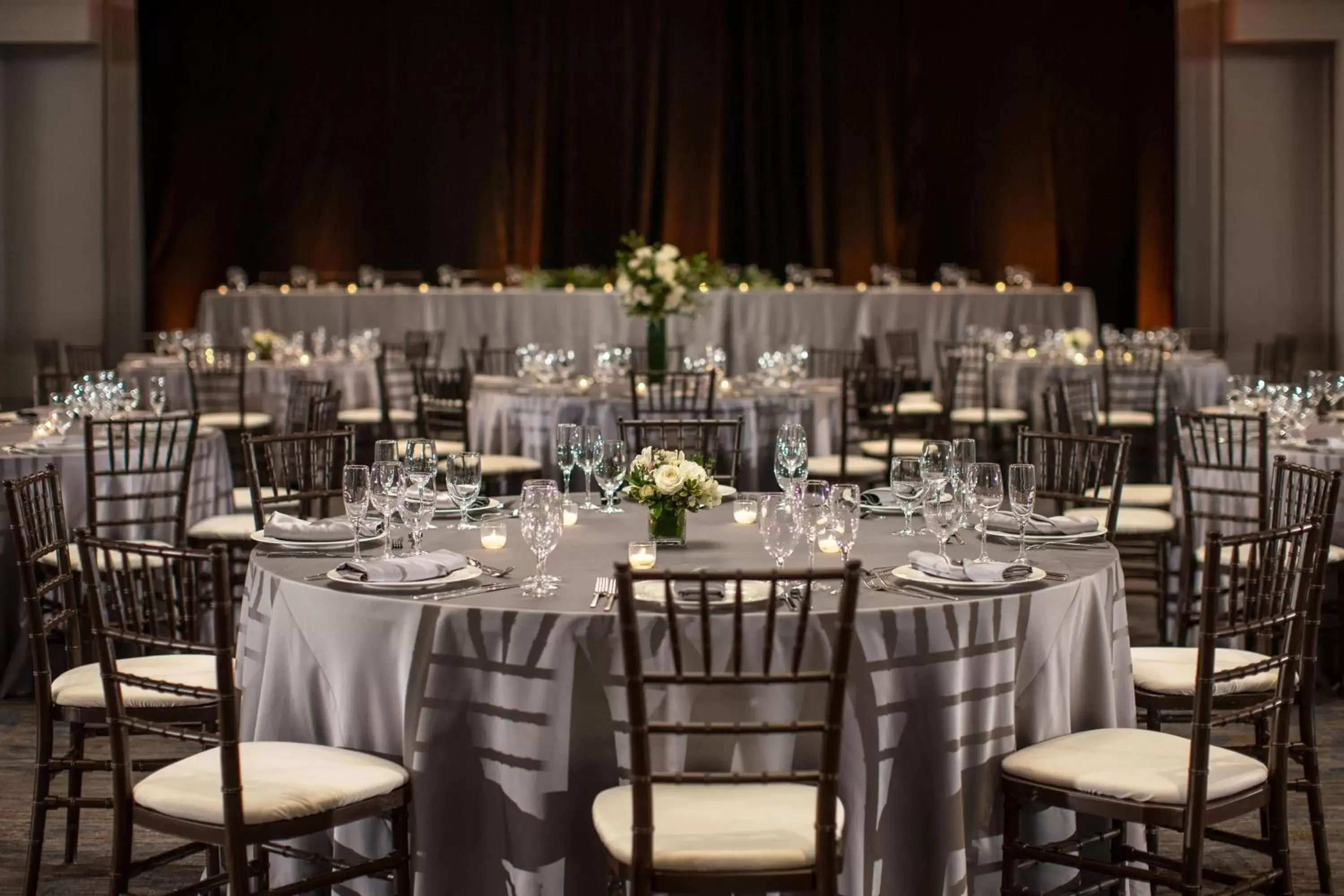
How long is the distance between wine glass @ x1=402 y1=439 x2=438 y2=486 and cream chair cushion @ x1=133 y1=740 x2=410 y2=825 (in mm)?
798

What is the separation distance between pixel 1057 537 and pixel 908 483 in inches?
15.2

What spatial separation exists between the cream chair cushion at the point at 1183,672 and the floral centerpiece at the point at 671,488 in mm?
1084

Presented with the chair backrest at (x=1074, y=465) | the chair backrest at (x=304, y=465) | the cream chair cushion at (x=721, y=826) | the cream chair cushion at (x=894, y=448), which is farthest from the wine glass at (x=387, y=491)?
the cream chair cushion at (x=894, y=448)

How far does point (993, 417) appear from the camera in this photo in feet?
32.4

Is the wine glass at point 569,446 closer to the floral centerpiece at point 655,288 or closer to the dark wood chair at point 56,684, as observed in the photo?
the dark wood chair at point 56,684

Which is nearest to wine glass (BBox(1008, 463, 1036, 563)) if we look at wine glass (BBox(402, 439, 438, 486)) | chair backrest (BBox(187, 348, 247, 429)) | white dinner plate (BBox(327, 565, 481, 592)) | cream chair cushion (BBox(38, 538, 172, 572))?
white dinner plate (BBox(327, 565, 481, 592))

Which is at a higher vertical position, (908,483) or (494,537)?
(908,483)

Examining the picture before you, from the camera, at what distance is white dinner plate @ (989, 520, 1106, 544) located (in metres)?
4.04

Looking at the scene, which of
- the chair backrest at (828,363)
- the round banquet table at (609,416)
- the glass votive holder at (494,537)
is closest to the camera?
the glass votive holder at (494,537)

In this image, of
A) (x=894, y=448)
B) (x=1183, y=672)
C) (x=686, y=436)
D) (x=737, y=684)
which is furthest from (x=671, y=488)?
(x=894, y=448)

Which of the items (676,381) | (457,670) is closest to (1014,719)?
(457,670)

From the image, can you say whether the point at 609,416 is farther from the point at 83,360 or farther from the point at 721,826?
the point at 83,360

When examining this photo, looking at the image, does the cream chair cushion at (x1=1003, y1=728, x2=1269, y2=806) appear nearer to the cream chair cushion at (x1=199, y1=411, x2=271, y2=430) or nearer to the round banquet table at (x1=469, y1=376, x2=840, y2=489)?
the round banquet table at (x1=469, y1=376, x2=840, y2=489)

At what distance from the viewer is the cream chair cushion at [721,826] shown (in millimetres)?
2865
